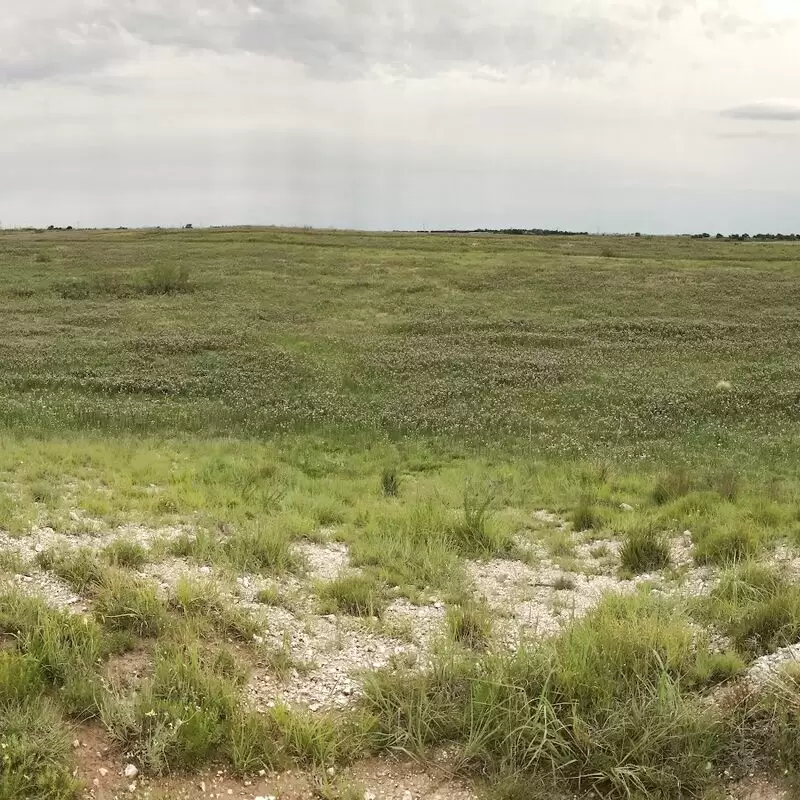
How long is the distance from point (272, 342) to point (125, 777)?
2756 centimetres

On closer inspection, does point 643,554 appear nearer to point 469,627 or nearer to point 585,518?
point 585,518

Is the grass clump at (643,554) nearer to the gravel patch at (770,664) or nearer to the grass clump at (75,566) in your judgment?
the gravel patch at (770,664)

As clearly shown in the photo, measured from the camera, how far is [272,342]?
1254 inches

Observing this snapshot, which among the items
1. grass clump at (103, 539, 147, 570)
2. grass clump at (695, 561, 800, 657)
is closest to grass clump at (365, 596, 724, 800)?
grass clump at (695, 561, 800, 657)

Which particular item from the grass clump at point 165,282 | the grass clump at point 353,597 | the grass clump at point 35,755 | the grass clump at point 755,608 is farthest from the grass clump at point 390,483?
the grass clump at point 165,282

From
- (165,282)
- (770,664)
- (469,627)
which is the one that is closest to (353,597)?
(469,627)

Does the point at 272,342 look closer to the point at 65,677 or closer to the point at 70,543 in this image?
the point at 70,543

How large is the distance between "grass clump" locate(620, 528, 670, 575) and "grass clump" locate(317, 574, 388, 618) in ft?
11.7

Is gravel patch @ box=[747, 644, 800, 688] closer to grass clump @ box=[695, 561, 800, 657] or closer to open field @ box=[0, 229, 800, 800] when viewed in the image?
open field @ box=[0, 229, 800, 800]

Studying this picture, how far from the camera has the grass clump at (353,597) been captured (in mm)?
7859

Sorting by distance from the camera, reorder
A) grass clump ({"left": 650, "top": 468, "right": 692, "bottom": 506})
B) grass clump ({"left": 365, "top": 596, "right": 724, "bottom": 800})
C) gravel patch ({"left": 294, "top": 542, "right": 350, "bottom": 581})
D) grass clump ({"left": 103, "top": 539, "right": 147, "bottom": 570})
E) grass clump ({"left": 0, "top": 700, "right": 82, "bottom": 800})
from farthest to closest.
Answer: grass clump ({"left": 650, "top": 468, "right": 692, "bottom": 506}), gravel patch ({"left": 294, "top": 542, "right": 350, "bottom": 581}), grass clump ({"left": 103, "top": 539, "right": 147, "bottom": 570}), grass clump ({"left": 365, "top": 596, "right": 724, "bottom": 800}), grass clump ({"left": 0, "top": 700, "right": 82, "bottom": 800})

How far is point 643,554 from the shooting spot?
9875 mm

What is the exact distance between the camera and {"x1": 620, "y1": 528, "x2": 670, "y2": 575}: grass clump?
31.8ft

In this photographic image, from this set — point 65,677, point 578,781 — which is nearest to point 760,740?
point 578,781
